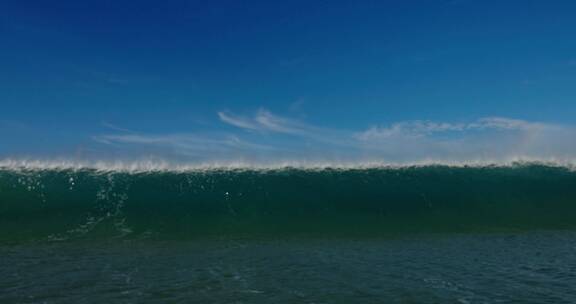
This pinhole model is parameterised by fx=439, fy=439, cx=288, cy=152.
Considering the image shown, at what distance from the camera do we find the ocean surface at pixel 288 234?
279 inches

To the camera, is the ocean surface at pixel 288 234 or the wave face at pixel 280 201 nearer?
the ocean surface at pixel 288 234

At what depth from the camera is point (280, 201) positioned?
56.1 ft

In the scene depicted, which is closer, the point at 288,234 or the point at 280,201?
the point at 288,234

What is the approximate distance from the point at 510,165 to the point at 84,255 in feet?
66.1

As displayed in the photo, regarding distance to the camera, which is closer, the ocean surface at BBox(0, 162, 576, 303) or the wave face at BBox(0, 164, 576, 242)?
the ocean surface at BBox(0, 162, 576, 303)

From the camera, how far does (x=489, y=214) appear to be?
1630cm

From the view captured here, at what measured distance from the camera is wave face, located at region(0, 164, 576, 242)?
1411cm

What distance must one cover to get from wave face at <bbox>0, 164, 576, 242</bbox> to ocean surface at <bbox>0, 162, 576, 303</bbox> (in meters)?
0.08

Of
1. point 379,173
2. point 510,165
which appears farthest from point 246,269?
point 510,165

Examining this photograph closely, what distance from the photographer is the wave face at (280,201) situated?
1411 centimetres

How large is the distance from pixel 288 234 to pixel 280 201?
12.0 ft

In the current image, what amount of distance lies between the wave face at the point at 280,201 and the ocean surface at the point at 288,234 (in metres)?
0.08

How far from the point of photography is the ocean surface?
7078 millimetres

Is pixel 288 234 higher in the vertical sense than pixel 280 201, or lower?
lower
